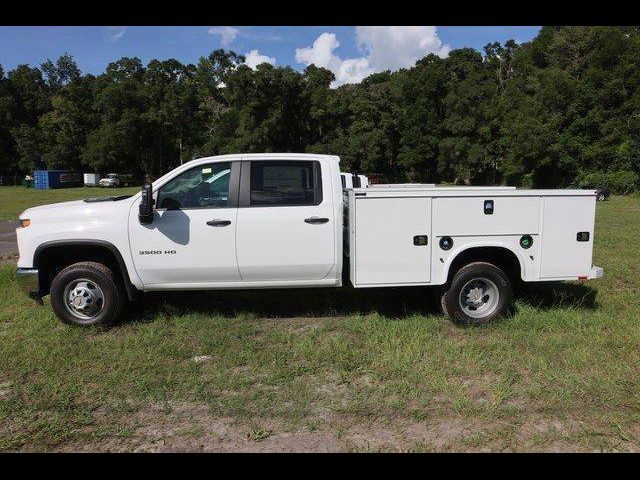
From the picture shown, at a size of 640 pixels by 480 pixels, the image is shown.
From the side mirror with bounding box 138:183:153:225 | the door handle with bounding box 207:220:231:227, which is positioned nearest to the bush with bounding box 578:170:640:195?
the door handle with bounding box 207:220:231:227

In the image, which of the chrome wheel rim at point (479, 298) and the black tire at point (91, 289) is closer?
the black tire at point (91, 289)

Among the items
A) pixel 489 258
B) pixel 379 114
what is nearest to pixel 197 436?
pixel 489 258

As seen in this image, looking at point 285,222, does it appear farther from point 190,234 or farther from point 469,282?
point 469,282

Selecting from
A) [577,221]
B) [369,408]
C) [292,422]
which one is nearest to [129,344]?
[292,422]

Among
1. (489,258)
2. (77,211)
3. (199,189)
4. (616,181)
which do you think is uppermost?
(616,181)

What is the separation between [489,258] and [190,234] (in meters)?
3.38

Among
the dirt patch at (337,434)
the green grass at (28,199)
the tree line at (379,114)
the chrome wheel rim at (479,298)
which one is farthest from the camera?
the tree line at (379,114)

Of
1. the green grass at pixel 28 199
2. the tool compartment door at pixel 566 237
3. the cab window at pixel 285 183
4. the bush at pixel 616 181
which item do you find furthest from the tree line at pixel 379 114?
the cab window at pixel 285 183

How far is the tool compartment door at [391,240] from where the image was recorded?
5.47 metres

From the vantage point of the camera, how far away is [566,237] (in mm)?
5621

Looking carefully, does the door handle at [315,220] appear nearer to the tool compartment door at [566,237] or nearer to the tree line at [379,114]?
the tool compartment door at [566,237]

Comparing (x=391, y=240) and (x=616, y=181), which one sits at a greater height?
(x=616, y=181)

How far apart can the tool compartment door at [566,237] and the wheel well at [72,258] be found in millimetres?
4561

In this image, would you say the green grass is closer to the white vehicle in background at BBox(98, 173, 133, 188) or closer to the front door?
the white vehicle in background at BBox(98, 173, 133, 188)
